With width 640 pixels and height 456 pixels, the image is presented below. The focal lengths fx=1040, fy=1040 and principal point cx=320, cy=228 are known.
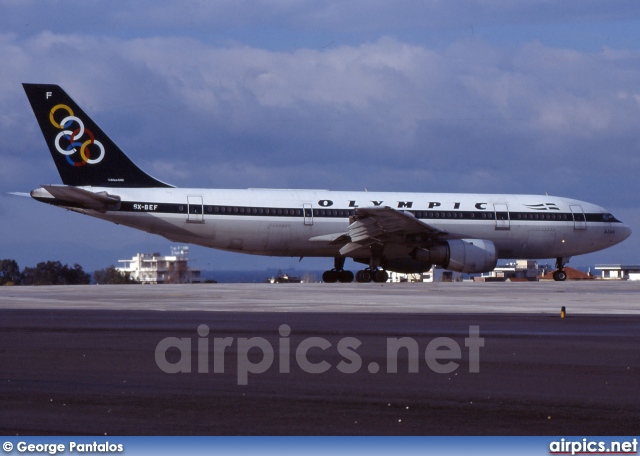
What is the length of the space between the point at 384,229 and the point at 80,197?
10896 mm

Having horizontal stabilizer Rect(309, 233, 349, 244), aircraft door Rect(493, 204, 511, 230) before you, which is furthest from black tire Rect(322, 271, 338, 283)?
aircraft door Rect(493, 204, 511, 230)

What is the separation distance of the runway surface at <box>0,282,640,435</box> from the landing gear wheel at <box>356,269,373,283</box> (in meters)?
21.5

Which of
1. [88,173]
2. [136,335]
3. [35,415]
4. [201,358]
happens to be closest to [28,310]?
[136,335]

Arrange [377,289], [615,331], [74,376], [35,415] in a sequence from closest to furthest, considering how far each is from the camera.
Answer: [35,415] → [74,376] → [615,331] → [377,289]

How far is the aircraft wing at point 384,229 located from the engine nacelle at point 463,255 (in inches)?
26.4

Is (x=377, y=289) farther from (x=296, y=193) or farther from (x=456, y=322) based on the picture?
(x=456, y=322)

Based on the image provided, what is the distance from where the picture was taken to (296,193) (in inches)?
1548

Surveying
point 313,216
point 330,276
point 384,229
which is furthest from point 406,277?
point 384,229

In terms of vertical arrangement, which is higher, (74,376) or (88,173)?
(88,173)

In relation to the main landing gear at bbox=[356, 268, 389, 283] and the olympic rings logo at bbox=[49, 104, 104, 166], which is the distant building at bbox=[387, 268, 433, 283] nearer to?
the main landing gear at bbox=[356, 268, 389, 283]

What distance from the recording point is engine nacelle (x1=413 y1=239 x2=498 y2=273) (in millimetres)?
37938

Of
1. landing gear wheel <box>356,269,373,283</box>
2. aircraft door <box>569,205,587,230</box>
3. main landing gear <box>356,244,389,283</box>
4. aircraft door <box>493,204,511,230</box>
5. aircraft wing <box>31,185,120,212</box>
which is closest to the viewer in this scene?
aircraft wing <box>31,185,120,212</box>

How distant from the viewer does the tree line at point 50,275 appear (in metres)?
54.3

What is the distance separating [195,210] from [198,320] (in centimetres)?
2110
